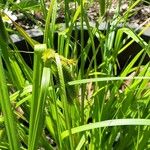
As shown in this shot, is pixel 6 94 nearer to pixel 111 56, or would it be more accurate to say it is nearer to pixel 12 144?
pixel 12 144

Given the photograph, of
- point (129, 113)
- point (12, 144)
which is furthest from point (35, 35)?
point (12, 144)

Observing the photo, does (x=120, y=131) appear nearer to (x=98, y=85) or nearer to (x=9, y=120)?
(x=98, y=85)

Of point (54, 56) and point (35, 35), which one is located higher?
point (54, 56)

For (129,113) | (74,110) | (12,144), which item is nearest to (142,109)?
(129,113)

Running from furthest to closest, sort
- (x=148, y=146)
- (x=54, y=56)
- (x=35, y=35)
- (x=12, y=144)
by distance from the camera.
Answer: (x=35, y=35), (x=148, y=146), (x=12, y=144), (x=54, y=56)

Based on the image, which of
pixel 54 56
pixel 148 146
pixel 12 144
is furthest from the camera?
pixel 148 146

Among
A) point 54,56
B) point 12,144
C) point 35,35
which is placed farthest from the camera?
point 35,35

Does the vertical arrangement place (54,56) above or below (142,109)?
above

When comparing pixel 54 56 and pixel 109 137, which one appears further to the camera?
pixel 109 137

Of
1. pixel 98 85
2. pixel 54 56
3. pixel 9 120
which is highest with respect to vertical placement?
pixel 54 56
